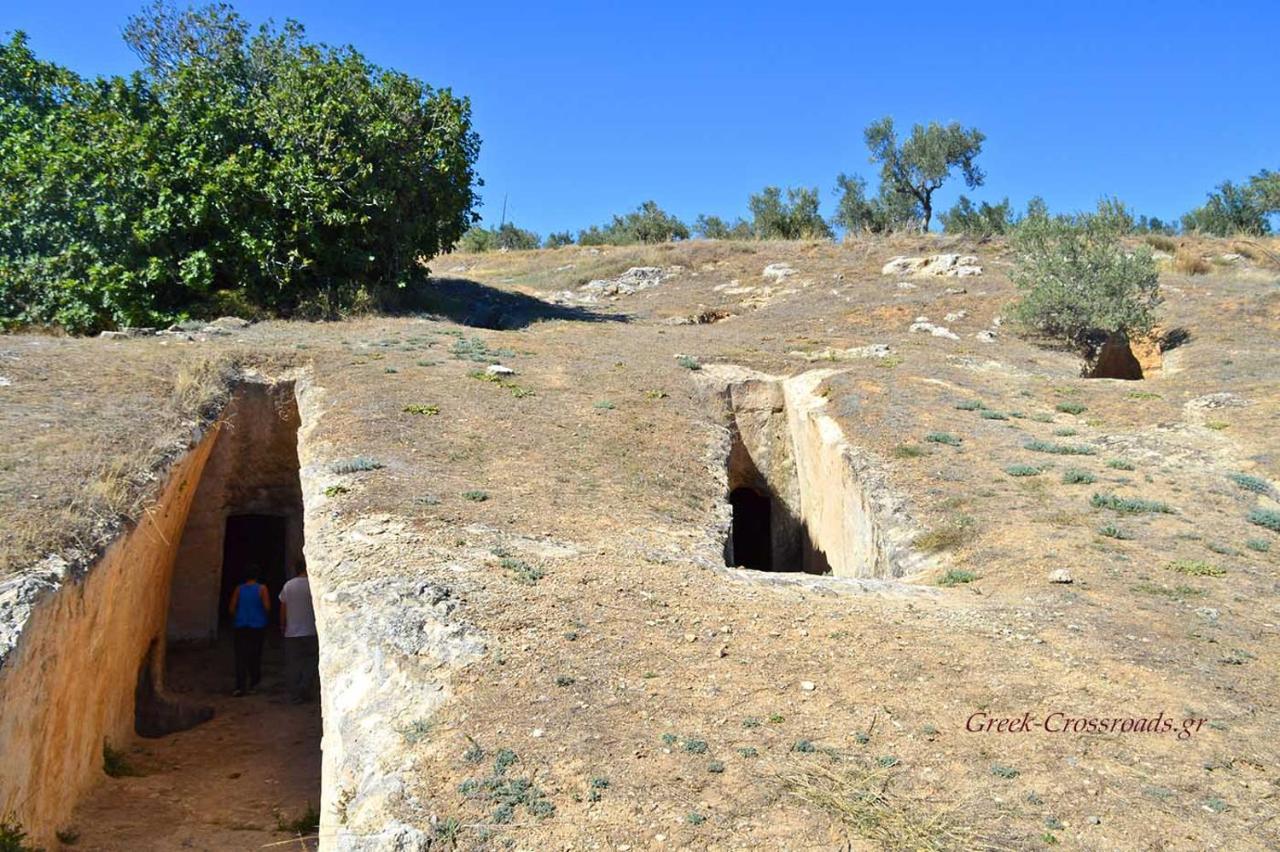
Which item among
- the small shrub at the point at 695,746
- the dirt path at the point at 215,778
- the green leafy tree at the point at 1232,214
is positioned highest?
the green leafy tree at the point at 1232,214

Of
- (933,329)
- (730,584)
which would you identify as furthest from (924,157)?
(730,584)

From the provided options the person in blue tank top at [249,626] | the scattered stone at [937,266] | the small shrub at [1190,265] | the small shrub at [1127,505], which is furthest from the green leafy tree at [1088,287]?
the person in blue tank top at [249,626]

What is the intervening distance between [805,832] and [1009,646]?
3.22 meters

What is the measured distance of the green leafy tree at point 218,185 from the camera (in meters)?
18.2

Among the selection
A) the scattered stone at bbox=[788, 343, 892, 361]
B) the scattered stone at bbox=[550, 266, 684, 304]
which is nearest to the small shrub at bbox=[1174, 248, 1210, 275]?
the scattered stone at bbox=[788, 343, 892, 361]

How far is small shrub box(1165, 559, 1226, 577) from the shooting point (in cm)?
930

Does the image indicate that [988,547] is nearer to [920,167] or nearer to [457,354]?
[457,354]

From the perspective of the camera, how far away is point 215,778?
10320 millimetres

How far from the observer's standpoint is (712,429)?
14.1 metres

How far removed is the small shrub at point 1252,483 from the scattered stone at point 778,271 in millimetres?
19538

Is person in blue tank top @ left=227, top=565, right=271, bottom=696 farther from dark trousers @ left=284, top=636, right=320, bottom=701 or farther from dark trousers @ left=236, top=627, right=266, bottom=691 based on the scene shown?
dark trousers @ left=284, top=636, right=320, bottom=701

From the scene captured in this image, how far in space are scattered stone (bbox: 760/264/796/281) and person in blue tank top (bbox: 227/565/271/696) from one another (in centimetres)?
2189

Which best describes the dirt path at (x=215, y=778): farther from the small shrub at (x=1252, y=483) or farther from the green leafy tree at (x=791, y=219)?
the green leafy tree at (x=791, y=219)

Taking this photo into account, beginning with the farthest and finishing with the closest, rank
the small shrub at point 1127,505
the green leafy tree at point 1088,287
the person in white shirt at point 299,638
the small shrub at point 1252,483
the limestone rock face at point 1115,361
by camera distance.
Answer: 1. the limestone rock face at point 1115,361
2. the green leafy tree at point 1088,287
3. the small shrub at point 1252,483
4. the person in white shirt at point 299,638
5. the small shrub at point 1127,505
